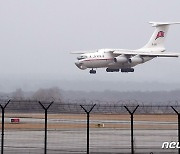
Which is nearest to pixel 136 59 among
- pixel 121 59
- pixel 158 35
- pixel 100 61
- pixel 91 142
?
pixel 121 59

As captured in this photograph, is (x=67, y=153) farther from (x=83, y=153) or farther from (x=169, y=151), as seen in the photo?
(x=169, y=151)

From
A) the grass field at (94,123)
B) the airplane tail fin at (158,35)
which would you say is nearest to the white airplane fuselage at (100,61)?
the airplane tail fin at (158,35)

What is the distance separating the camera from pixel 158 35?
108m

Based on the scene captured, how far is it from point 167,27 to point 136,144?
3247 inches

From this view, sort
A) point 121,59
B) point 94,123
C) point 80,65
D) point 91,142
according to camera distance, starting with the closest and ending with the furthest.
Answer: point 91,142 < point 94,123 < point 80,65 < point 121,59

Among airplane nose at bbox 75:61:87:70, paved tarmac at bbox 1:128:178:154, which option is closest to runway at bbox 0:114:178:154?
paved tarmac at bbox 1:128:178:154

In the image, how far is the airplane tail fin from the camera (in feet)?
351

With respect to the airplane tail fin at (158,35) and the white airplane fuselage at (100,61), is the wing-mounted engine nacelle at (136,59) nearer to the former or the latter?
the white airplane fuselage at (100,61)

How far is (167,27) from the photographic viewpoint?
356 ft

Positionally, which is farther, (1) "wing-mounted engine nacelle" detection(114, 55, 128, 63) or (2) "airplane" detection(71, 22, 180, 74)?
(1) "wing-mounted engine nacelle" detection(114, 55, 128, 63)

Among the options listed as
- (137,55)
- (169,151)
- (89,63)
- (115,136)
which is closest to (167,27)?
(137,55)

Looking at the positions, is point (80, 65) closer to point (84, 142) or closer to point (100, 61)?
point (100, 61)

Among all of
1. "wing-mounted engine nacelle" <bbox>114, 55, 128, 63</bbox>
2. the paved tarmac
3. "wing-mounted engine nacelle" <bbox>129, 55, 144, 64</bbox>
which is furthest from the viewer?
"wing-mounted engine nacelle" <bbox>129, 55, 144, 64</bbox>

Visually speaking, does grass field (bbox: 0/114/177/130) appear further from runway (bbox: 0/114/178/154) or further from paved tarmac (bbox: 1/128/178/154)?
paved tarmac (bbox: 1/128/178/154)
